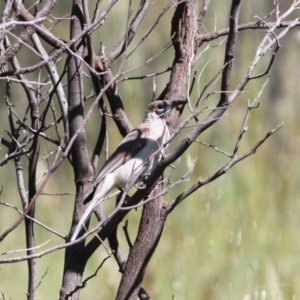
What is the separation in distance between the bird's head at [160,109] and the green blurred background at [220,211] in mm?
474

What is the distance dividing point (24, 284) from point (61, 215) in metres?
0.64

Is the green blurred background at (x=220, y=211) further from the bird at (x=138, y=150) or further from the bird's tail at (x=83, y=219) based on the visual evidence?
the bird's tail at (x=83, y=219)

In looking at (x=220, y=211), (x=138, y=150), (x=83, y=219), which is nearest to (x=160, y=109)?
(x=138, y=150)

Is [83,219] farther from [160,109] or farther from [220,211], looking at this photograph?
[220,211]

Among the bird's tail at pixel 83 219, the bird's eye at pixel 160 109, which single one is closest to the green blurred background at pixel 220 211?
the bird's eye at pixel 160 109

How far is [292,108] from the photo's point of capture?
5324 mm

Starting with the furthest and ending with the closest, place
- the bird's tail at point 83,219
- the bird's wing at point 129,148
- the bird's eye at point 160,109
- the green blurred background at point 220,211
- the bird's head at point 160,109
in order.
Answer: the green blurred background at point 220,211, the bird's wing at point 129,148, the bird's eye at point 160,109, the bird's head at point 160,109, the bird's tail at point 83,219

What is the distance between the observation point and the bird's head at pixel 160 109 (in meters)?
3.33

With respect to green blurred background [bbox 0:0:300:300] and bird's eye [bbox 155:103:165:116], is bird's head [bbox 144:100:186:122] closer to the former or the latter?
bird's eye [bbox 155:103:165:116]

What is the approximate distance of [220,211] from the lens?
472 centimetres

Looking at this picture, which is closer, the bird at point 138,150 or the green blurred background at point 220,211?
the bird at point 138,150

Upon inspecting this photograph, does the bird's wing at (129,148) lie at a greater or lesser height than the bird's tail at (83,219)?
greater

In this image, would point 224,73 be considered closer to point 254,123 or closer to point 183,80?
point 183,80

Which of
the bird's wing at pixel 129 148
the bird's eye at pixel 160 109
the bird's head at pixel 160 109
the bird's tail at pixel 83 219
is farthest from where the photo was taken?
the bird's wing at pixel 129 148
